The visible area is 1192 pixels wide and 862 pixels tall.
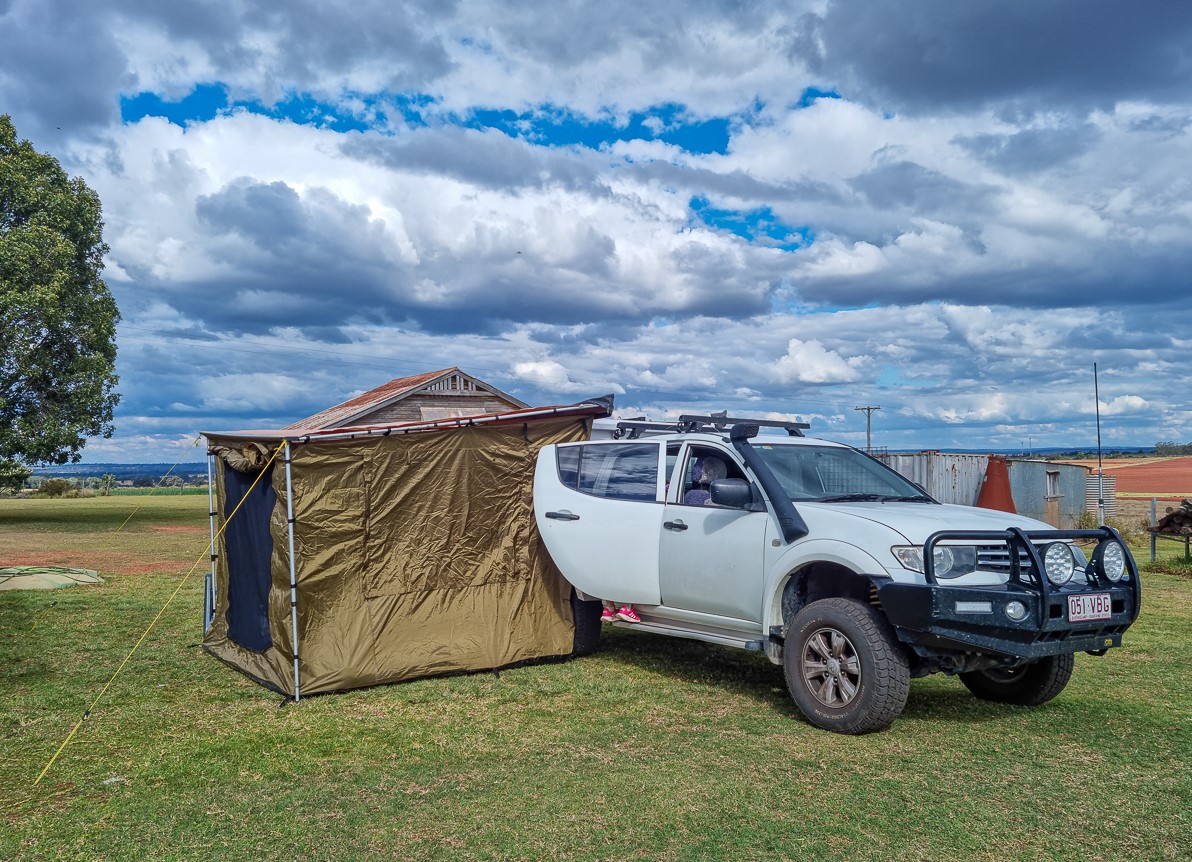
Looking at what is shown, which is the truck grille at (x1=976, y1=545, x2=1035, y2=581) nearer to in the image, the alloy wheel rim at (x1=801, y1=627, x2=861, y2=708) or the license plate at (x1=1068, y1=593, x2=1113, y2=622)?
the license plate at (x1=1068, y1=593, x2=1113, y2=622)

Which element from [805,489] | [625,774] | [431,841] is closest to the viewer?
[431,841]

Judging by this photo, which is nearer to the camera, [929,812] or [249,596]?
[929,812]

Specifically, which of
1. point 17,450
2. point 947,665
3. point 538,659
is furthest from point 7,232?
point 947,665

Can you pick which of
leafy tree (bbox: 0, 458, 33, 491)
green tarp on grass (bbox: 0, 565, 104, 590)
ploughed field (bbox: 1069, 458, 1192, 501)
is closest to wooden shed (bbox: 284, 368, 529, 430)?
leafy tree (bbox: 0, 458, 33, 491)

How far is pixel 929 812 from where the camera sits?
483 centimetres

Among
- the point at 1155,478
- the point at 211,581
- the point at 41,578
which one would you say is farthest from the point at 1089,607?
the point at 1155,478

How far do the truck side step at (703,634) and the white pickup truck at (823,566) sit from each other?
0.07 ft

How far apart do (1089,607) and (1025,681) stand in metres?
1.23

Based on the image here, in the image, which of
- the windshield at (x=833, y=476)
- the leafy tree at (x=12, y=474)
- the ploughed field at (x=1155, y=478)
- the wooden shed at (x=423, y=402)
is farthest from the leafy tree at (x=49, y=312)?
the ploughed field at (x=1155, y=478)

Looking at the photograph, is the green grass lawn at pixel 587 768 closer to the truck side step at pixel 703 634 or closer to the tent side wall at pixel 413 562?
the tent side wall at pixel 413 562

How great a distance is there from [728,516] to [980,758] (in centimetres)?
239

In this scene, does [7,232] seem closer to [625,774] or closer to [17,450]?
[17,450]

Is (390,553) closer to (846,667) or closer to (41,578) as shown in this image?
(846,667)

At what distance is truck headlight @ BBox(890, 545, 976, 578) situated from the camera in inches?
236
